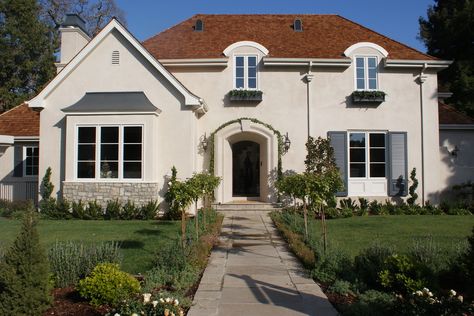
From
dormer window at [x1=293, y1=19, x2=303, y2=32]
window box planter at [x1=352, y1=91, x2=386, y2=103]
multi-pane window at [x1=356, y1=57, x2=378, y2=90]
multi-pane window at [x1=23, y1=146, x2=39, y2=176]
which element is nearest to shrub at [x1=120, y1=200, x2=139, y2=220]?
multi-pane window at [x1=23, y1=146, x2=39, y2=176]

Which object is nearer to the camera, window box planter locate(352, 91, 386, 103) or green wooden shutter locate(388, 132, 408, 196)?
window box planter locate(352, 91, 386, 103)

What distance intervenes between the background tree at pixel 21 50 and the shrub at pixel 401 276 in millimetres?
32425

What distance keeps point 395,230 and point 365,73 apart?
7675mm

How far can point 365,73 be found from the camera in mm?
17281

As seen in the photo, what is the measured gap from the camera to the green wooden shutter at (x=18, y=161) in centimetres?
1860

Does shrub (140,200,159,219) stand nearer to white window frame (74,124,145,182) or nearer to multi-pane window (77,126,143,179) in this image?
white window frame (74,124,145,182)

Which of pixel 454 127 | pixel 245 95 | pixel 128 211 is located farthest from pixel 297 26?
pixel 128 211

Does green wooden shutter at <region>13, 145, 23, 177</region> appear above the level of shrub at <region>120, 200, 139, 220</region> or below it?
above

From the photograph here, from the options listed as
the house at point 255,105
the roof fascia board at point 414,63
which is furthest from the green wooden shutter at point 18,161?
the roof fascia board at point 414,63

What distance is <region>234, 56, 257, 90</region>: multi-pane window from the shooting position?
1708cm

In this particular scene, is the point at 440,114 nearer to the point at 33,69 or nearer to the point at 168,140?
the point at 168,140

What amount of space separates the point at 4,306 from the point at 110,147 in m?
10.3

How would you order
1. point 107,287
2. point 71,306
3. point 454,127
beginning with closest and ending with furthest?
point 107,287
point 71,306
point 454,127

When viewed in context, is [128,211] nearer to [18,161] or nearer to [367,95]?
[18,161]
